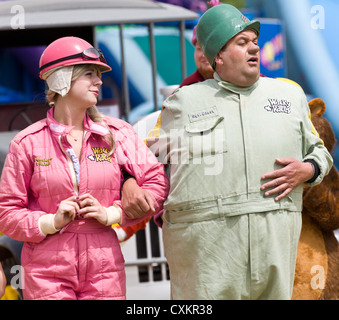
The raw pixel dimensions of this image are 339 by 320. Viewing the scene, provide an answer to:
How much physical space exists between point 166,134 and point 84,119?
0.39 m

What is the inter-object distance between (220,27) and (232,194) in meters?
0.76

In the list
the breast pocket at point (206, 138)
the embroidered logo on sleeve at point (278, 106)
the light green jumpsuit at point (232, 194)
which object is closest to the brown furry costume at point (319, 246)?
the light green jumpsuit at point (232, 194)

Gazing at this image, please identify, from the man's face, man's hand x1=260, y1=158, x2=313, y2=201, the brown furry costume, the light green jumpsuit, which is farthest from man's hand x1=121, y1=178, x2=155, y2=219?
the brown furry costume

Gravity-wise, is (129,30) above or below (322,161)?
above

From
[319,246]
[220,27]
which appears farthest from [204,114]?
[319,246]

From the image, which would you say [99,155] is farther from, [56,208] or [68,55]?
[68,55]

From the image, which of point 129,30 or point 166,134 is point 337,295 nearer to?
point 166,134

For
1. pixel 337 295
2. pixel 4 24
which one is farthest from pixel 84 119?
pixel 4 24

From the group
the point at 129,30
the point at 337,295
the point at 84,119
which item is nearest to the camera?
the point at 84,119

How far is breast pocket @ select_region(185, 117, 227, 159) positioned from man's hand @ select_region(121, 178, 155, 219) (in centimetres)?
27

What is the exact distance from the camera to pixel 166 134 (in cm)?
330

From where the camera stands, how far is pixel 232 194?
3.12 metres

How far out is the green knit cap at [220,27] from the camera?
3219mm
